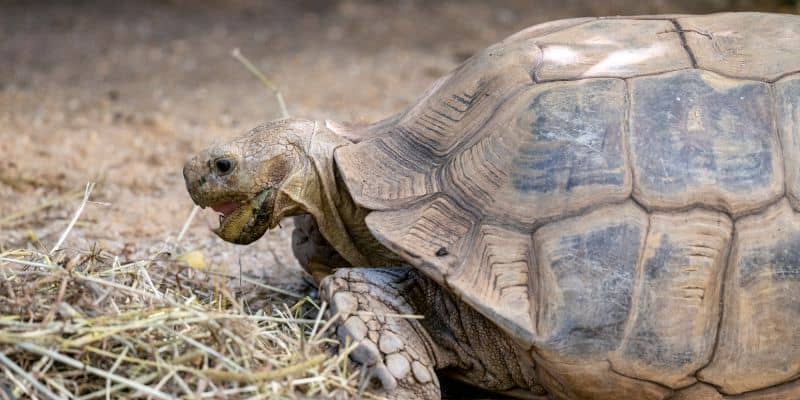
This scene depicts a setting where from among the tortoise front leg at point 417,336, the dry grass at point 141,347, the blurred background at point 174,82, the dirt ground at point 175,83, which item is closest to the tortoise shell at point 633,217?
the tortoise front leg at point 417,336

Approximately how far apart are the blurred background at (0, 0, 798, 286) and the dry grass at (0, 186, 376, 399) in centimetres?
61

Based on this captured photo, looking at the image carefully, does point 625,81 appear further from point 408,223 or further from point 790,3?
point 790,3

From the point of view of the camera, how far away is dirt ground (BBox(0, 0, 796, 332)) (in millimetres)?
4426

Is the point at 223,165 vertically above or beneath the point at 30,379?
above

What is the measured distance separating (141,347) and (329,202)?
0.87 meters

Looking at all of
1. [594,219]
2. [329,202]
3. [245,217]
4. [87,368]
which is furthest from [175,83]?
[594,219]

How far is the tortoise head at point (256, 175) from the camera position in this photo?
3195 millimetres

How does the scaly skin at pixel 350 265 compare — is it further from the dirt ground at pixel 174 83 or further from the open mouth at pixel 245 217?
the dirt ground at pixel 174 83

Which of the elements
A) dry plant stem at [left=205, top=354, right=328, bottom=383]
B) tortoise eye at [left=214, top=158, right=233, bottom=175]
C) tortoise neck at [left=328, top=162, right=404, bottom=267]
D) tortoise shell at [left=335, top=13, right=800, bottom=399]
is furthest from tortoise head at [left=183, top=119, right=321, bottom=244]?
dry plant stem at [left=205, top=354, right=328, bottom=383]

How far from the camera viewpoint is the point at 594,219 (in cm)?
271

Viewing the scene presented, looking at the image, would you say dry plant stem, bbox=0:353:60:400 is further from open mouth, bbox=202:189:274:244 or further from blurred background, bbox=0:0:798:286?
open mouth, bbox=202:189:274:244

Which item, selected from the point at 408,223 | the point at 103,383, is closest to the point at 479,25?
the point at 408,223

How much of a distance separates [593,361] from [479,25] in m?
5.73

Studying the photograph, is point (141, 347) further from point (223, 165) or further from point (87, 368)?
point (223, 165)
